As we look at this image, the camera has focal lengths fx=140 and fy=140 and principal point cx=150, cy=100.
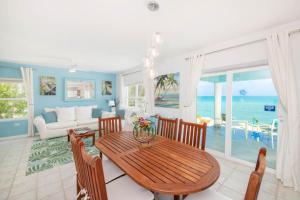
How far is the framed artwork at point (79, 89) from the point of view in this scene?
16.9ft

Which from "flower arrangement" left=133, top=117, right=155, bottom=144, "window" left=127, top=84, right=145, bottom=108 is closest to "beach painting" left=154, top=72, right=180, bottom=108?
"window" left=127, top=84, right=145, bottom=108

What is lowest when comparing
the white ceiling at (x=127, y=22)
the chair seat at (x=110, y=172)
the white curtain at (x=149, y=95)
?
the chair seat at (x=110, y=172)

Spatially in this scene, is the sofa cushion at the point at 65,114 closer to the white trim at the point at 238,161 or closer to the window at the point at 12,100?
the window at the point at 12,100

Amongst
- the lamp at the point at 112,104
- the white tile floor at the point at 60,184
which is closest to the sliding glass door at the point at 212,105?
the white tile floor at the point at 60,184

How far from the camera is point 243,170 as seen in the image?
7.97ft

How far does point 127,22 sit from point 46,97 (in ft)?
14.1

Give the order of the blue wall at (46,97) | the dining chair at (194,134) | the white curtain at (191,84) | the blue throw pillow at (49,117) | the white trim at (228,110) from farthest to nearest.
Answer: the blue throw pillow at (49,117) < the blue wall at (46,97) < the white curtain at (191,84) < the white trim at (228,110) < the dining chair at (194,134)

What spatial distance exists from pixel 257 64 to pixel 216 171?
222 centimetres

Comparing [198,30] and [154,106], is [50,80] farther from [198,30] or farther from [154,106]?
[198,30]

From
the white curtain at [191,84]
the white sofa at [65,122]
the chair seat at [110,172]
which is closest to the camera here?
the chair seat at [110,172]

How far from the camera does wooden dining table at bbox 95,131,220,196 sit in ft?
3.24

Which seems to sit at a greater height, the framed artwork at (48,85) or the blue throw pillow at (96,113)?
the framed artwork at (48,85)

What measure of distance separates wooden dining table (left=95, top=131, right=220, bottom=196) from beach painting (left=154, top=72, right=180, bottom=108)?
1.98 m

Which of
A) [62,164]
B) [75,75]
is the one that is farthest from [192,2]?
[75,75]
